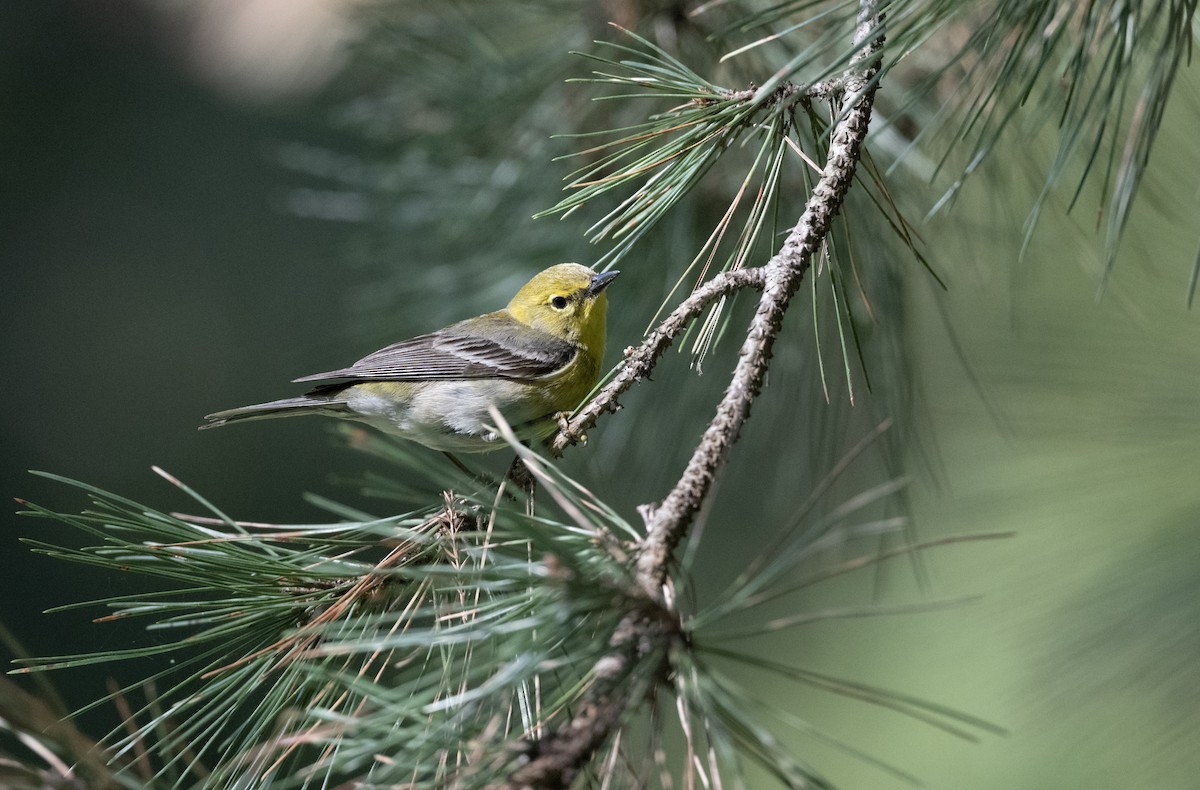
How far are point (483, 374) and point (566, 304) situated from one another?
1.06 ft

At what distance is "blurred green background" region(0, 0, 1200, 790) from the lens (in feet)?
6.90

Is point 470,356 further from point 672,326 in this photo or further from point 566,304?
point 672,326

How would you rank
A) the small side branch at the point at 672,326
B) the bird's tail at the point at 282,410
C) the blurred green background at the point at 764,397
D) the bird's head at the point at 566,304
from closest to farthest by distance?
1. the small side branch at the point at 672,326
2. the blurred green background at the point at 764,397
3. the bird's tail at the point at 282,410
4. the bird's head at the point at 566,304

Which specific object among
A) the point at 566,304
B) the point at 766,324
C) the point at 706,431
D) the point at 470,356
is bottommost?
the point at 706,431

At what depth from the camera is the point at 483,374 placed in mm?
2939

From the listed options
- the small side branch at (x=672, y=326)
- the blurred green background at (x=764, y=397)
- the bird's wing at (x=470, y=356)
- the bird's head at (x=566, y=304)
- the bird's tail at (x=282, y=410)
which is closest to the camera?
the small side branch at (x=672, y=326)

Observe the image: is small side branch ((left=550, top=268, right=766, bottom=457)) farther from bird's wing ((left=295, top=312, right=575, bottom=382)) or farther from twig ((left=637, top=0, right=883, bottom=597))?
bird's wing ((left=295, top=312, right=575, bottom=382))

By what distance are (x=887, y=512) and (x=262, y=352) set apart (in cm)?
487

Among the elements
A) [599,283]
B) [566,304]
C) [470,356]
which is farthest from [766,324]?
[470,356]

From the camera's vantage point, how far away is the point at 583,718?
97cm

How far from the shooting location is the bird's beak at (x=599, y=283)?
103 inches

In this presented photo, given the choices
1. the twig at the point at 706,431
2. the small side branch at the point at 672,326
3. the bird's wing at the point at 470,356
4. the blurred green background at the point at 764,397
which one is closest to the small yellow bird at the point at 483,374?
the bird's wing at the point at 470,356

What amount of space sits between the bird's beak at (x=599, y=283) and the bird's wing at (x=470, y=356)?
0.23m

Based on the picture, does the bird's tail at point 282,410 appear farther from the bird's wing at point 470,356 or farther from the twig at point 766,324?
the twig at point 766,324
